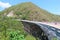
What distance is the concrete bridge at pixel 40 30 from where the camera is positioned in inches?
765

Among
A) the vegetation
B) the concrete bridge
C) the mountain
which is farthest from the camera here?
the mountain

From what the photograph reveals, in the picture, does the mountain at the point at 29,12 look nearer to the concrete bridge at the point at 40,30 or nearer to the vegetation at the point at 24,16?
the vegetation at the point at 24,16

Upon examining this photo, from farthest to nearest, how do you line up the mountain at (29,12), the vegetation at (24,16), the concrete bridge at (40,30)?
the mountain at (29,12), the vegetation at (24,16), the concrete bridge at (40,30)

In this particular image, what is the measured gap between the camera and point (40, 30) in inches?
845

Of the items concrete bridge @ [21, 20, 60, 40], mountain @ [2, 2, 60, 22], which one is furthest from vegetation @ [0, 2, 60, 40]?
concrete bridge @ [21, 20, 60, 40]

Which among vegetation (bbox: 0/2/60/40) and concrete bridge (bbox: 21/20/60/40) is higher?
vegetation (bbox: 0/2/60/40)

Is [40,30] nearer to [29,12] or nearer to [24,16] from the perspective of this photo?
[24,16]

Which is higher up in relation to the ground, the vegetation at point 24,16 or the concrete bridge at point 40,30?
the vegetation at point 24,16

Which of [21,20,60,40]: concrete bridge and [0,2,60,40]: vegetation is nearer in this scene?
[21,20,60,40]: concrete bridge

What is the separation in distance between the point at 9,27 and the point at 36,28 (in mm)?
2898

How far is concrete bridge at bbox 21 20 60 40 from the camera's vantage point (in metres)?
19.4

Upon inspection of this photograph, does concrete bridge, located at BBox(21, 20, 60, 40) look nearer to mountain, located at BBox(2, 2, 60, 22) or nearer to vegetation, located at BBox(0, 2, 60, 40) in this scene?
vegetation, located at BBox(0, 2, 60, 40)

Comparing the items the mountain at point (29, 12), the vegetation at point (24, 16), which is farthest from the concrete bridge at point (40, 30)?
the mountain at point (29, 12)

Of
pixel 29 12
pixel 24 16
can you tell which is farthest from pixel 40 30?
pixel 29 12
